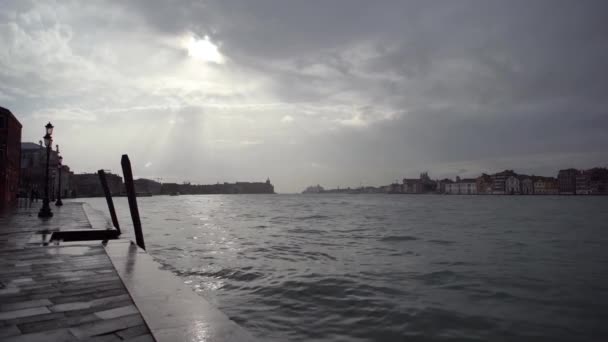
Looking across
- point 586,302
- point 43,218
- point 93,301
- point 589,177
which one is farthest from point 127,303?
point 589,177

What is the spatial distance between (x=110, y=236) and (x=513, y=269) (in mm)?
14448

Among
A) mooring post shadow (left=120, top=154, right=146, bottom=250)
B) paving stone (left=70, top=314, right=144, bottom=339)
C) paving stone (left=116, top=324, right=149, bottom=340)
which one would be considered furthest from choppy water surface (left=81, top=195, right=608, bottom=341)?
paving stone (left=116, top=324, right=149, bottom=340)

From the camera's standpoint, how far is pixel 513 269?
12562mm

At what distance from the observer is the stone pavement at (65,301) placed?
3.54 m

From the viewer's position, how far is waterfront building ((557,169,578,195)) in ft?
627

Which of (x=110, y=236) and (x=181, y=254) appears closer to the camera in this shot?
(x=110, y=236)

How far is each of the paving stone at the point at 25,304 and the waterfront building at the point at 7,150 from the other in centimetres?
3300

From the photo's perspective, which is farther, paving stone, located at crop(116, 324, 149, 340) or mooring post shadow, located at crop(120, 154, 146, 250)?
mooring post shadow, located at crop(120, 154, 146, 250)

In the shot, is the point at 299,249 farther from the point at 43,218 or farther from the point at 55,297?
the point at 43,218

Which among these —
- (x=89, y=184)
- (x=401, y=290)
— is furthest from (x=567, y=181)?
(x=89, y=184)

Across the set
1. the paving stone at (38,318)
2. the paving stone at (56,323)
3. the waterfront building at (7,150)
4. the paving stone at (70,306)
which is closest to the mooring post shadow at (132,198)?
the paving stone at (70,306)

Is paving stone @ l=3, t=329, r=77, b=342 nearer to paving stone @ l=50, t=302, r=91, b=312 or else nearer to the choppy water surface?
paving stone @ l=50, t=302, r=91, b=312

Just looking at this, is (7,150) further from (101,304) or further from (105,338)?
(105,338)

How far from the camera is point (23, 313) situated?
13.5ft
